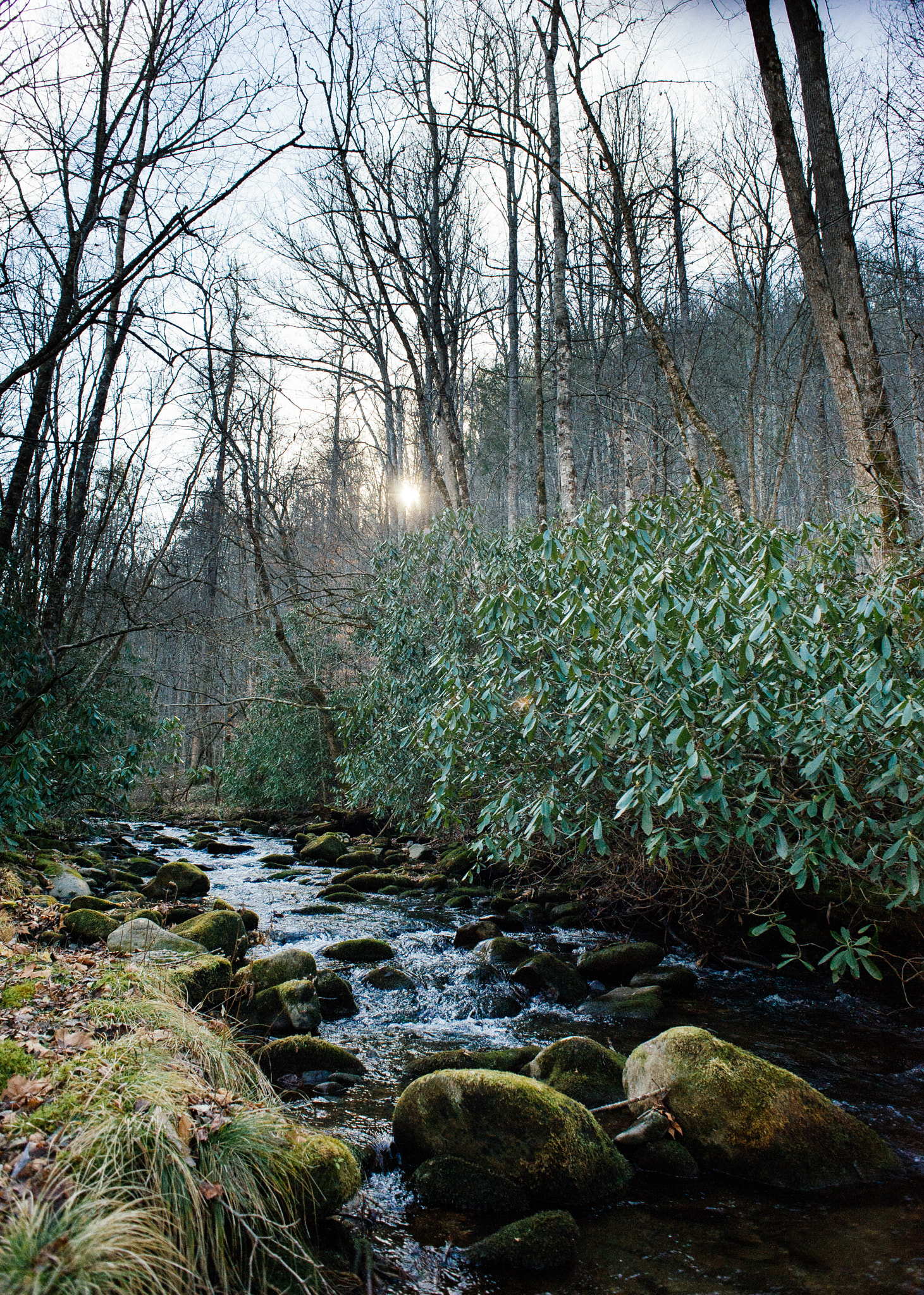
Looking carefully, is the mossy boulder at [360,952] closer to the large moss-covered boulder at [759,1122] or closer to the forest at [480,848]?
the forest at [480,848]

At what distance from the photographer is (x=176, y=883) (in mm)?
8914

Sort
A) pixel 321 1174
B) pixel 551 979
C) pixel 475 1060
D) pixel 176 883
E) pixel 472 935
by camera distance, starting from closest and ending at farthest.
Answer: pixel 321 1174 → pixel 475 1060 → pixel 551 979 → pixel 472 935 → pixel 176 883

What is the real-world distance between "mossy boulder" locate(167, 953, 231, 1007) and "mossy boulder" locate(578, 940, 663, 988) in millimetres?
2967

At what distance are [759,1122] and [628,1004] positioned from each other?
203 centimetres

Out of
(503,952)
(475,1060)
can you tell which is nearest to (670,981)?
(503,952)

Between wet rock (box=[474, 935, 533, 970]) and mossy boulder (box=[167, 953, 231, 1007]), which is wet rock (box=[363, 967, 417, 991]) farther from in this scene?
mossy boulder (box=[167, 953, 231, 1007])

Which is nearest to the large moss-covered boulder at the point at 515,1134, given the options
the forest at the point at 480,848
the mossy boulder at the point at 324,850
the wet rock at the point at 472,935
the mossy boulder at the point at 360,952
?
the forest at the point at 480,848

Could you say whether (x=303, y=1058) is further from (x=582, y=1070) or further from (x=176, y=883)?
(x=176, y=883)

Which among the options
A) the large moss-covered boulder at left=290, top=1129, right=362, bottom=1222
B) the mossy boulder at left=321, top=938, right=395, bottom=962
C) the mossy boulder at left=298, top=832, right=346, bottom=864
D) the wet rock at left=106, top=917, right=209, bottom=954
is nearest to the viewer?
the large moss-covered boulder at left=290, top=1129, right=362, bottom=1222

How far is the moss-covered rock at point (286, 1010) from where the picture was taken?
5.07 m

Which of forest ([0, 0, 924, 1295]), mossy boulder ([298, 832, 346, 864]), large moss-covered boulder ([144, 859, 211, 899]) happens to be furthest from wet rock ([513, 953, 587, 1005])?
mossy boulder ([298, 832, 346, 864])

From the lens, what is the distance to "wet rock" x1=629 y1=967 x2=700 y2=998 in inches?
229

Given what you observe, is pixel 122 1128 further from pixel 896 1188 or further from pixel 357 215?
pixel 357 215

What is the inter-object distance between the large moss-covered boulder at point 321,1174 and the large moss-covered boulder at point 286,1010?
210cm
